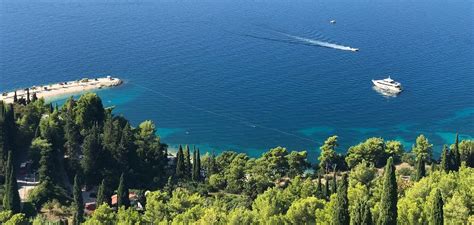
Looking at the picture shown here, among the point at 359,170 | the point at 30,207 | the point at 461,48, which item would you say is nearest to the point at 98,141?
the point at 30,207


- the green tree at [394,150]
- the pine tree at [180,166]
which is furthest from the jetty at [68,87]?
the green tree at [394,150]

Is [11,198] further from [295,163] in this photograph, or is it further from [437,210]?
[437,210]

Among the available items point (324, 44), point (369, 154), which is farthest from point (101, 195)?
Answer: point (324, 44)

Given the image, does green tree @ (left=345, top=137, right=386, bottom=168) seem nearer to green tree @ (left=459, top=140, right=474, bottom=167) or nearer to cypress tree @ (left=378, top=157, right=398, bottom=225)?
green tree @ (left=459, top=140, right=474, bottom=167)

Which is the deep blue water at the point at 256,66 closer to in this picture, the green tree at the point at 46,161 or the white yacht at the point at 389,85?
the white yacht at the point at 389,85

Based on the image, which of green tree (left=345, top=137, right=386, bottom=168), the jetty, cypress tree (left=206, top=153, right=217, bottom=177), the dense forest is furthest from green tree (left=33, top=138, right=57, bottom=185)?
the jetty
